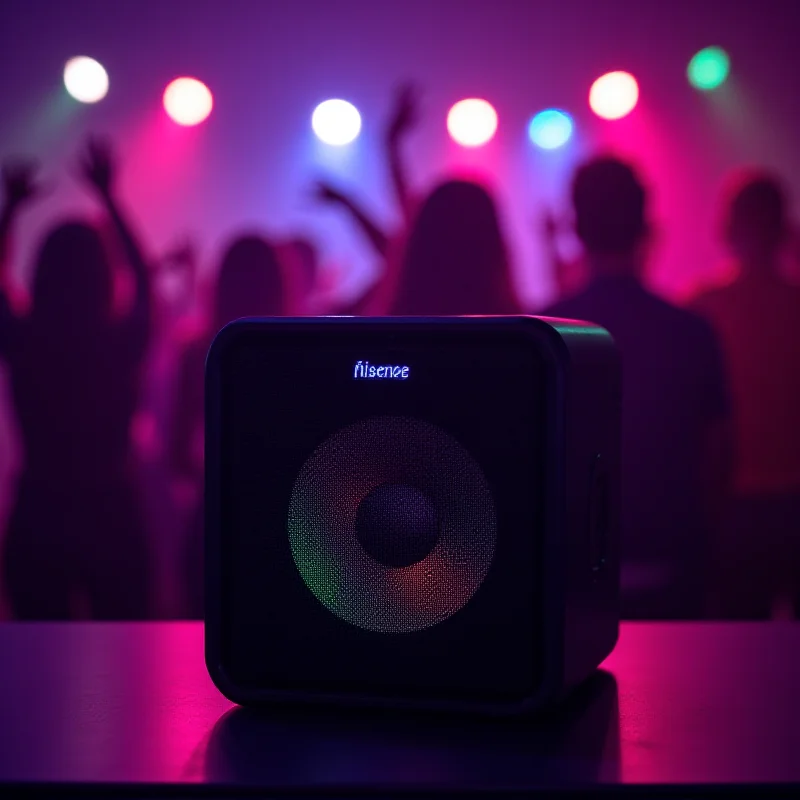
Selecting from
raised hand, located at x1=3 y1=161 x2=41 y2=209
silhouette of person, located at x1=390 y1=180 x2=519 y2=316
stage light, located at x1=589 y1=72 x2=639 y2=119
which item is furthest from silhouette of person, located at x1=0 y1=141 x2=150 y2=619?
stage light, located at x1=589 y1=72 x2=639 y2=119

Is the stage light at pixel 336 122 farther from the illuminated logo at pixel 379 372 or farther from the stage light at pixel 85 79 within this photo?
the illuminated logo at pixel 379 372

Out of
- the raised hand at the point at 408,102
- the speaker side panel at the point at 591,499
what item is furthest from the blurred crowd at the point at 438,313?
the speaker side panel at the point at 591,499

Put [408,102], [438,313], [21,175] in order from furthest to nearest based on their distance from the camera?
[408,102] → [21,175] → [438,313]

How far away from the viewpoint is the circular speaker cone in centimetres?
69

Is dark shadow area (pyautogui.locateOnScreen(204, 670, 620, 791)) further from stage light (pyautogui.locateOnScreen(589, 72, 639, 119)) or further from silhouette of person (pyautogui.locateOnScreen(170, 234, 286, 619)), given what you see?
stage light (pyautogui.locateOnScreen(589, 72, 639, 119))

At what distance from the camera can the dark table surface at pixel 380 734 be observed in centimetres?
58

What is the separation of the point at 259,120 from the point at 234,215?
28 centimetres

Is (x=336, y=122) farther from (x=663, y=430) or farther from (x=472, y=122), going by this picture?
(x=663, y=430)

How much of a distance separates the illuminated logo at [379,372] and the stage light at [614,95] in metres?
2.92

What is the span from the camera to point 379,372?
69 centimetres

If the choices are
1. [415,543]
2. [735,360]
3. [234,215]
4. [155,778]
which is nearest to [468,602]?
[415,543]

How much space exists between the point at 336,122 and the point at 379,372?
2898 mm

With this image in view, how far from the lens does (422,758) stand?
621 millimetres

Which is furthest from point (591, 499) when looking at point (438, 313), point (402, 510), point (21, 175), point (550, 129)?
point (550, 129)
